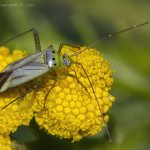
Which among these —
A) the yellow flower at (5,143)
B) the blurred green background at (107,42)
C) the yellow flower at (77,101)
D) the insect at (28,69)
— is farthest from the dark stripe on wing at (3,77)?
the blurred green background at (107,42)

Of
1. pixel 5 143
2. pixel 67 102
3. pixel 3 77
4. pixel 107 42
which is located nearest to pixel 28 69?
pixel 3 77

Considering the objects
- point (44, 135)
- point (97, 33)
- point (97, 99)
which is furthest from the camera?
point (97, 33)

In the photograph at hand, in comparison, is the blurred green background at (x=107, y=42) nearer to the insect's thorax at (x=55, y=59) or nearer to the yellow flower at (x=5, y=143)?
the yellow flower at (x=5, y=143)

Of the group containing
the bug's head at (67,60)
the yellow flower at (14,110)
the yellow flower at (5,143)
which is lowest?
the yellow flower at (5,143)

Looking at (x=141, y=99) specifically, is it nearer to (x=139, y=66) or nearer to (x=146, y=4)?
(x=139, y=66)

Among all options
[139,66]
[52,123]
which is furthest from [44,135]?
[139,66]
